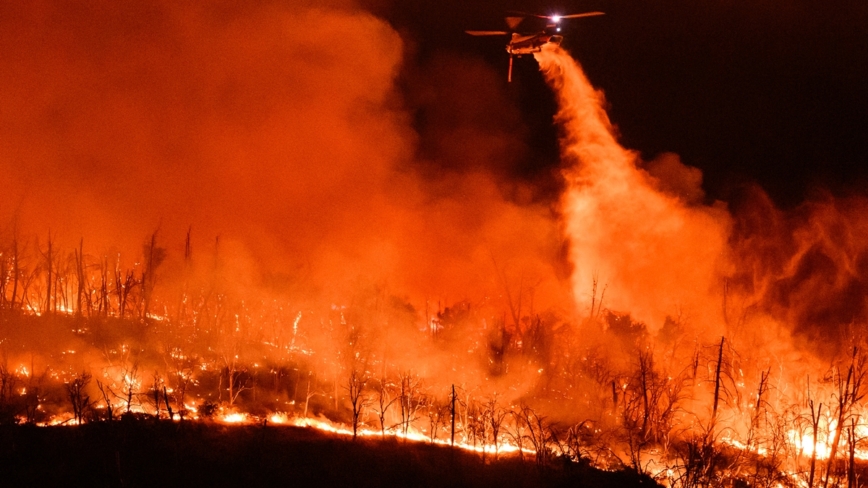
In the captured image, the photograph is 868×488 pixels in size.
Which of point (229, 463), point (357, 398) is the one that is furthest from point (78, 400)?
point (357, 398)

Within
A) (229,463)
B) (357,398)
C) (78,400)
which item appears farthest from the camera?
(357,398)

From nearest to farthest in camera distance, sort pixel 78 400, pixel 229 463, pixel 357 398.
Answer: pixel 229 463, pixel 78 400, pixel 357 398

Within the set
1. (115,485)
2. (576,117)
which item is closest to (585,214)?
(576,117)

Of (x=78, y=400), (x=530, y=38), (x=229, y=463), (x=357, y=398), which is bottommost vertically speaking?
(x=229, y=463)

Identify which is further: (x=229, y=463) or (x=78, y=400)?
(x=78, y=400)

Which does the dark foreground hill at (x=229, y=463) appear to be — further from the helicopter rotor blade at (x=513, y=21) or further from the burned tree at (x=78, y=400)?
the helicopter rotor blade at (x=513, y=21)

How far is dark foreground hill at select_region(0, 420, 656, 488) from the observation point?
1786 centimetres

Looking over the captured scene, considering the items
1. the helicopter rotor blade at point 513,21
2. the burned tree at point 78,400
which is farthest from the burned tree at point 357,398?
the helicopter rotor blade at point 513,21

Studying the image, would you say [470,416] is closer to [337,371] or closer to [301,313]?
[337,371]

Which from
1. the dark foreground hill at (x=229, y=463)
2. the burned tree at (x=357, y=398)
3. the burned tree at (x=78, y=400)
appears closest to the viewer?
the dark foreground hill at (x=229, y=463)

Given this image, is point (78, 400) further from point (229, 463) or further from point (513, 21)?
point (513, 21)

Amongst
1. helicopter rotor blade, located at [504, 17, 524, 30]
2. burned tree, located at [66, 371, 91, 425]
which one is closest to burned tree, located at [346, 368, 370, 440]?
burned tree, located at [66, 371, 91, 425]

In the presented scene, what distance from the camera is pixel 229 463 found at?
18953mm

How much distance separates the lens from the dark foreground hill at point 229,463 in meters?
17.9
